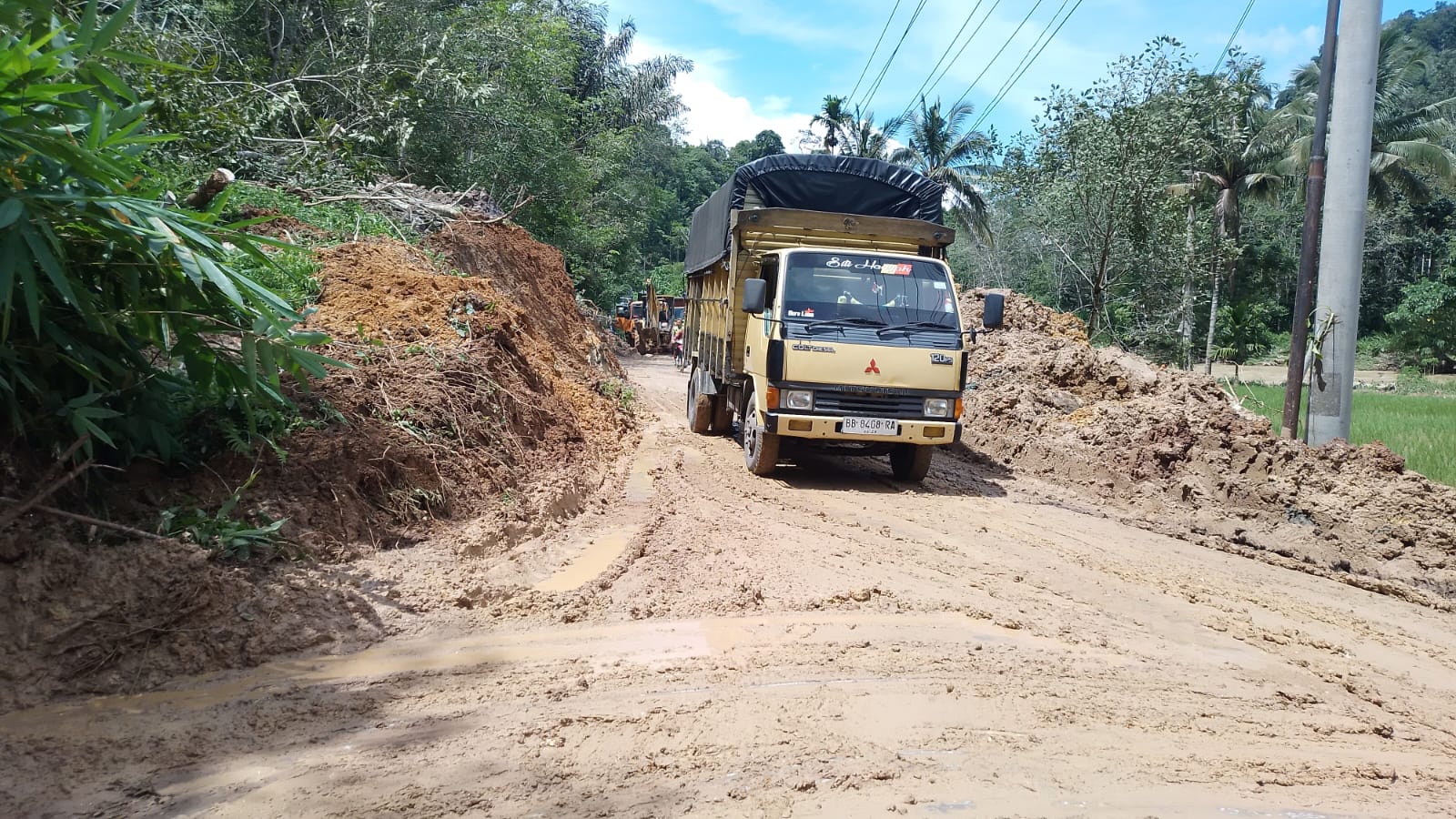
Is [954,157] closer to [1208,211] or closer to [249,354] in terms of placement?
[1208,211]

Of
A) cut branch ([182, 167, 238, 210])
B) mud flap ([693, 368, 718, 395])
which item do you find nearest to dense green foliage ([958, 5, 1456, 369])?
mud flap ([693, 368, 718, 395])

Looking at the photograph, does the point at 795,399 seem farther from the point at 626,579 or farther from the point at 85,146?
the point at 85,146

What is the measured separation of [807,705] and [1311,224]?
9.76m

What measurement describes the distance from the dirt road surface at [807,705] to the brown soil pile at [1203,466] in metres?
1.25

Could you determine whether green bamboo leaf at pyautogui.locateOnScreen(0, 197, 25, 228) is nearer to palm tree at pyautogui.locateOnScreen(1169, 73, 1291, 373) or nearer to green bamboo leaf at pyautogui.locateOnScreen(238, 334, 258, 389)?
green bamboo leaf at pyautogui.locateOnScreen(238, 334, 258, 389)

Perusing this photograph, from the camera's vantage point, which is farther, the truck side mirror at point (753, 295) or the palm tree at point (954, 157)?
the palm tree at point (954, 157)

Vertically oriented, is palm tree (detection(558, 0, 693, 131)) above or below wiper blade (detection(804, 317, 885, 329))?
above

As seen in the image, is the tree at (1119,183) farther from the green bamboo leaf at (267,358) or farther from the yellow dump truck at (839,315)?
the green bamboo leaf at (267,358)

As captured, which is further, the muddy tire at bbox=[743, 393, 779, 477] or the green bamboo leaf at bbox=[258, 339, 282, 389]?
the muddy tire at bbox=[743, 393, 779, 477]

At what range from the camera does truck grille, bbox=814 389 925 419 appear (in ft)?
28.4

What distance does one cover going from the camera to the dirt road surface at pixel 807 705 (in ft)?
10.3

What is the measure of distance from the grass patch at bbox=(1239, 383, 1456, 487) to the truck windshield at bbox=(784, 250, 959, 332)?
586cm

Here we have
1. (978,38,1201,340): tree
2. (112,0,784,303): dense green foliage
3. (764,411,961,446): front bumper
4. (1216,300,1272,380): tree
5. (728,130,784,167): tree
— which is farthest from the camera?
(728,130,784,167): tree

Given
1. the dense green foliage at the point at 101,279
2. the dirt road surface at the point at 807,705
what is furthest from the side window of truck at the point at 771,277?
the dense green foliage at the point at 101,279
